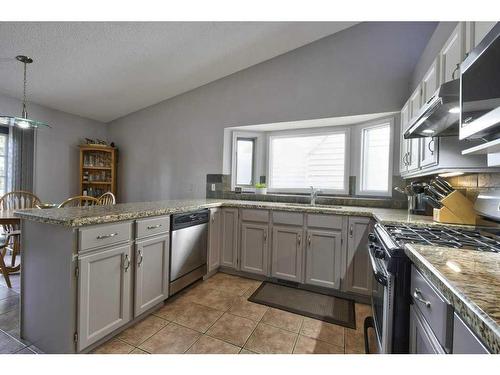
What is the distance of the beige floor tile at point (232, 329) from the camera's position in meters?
1.64

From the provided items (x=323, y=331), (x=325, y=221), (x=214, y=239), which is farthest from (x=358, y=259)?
(x=214, y=239)

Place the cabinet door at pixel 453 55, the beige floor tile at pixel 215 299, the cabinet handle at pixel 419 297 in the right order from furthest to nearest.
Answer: the beige floor tile at pixel 215 299, the cabinet door at pixel 453 55, the cabinet handle at pixel 419 297

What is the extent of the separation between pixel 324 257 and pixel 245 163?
5.87 feet

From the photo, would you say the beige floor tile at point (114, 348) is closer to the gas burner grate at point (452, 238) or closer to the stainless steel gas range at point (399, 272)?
the stainless steel gas range at point (399, 272)

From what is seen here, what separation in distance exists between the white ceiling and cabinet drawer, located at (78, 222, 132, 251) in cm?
190

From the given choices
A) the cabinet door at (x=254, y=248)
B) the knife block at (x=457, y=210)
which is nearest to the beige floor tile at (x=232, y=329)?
the cabinet door at (x=254, y=248)

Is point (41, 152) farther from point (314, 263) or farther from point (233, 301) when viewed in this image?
point (314, 263)

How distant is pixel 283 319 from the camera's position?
190 cm

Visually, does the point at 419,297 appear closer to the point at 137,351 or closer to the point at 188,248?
the point at 137,351

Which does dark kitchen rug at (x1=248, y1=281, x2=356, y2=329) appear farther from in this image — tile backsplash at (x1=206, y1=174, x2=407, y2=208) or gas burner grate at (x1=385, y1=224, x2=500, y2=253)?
tile backsplash at (x1=206, y1=174, x2=407, y2=208)

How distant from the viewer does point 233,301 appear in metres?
2.16

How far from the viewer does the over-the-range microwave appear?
2.55 feet

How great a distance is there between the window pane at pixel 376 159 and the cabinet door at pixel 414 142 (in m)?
0.55
